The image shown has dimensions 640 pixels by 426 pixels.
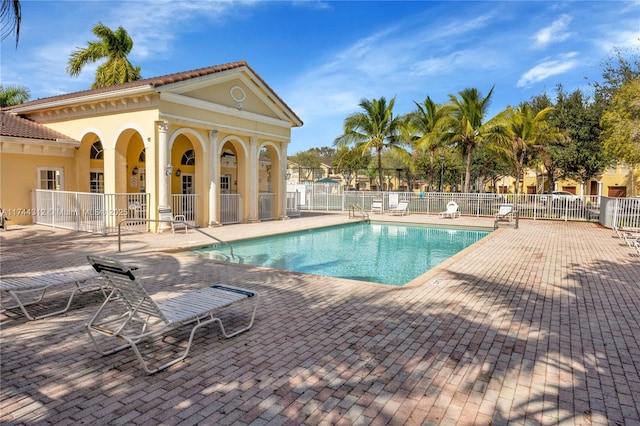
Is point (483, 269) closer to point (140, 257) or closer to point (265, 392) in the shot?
point (265, 392)

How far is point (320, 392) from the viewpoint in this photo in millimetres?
3502

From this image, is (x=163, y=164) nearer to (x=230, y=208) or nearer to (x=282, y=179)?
(x=230, y=208)

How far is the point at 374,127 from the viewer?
29.4 m

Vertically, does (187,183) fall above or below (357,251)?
above

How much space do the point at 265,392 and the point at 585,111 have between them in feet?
102

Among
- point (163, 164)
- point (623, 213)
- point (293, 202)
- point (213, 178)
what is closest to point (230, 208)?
point (213, 178)

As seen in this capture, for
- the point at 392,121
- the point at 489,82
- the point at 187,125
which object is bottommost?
the point at 187,125

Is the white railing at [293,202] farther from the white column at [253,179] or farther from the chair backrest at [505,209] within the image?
the chair backrest at [505,209]

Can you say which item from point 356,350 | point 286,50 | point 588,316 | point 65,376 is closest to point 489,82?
point 286,50

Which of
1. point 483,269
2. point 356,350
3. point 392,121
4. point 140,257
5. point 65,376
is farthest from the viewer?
point 392,121

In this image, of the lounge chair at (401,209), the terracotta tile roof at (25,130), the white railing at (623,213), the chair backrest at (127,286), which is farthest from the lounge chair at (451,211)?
the chair backrest at (127,286)

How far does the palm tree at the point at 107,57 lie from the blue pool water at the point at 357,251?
20770 millimetres

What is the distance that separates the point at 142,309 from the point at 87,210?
40.5 ft

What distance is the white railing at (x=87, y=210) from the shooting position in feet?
47.1
